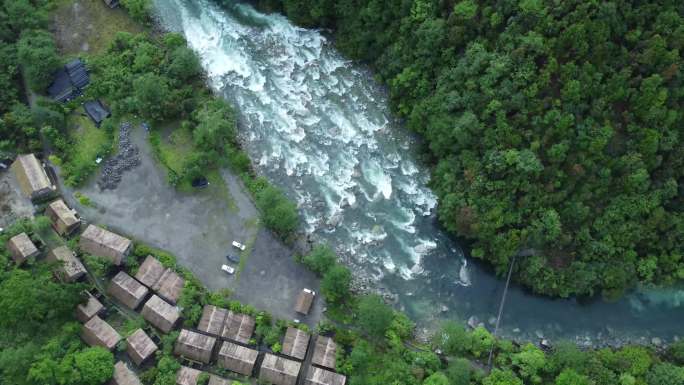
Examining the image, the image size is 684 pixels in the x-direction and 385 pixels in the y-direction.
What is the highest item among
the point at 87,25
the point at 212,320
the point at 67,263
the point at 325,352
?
the point at 87,25

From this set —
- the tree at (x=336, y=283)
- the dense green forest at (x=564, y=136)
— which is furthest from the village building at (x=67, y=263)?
the dense green forest at (x=564, y=136)

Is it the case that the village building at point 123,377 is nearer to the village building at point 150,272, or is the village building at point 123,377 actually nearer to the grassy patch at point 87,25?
the village building at point 150,272

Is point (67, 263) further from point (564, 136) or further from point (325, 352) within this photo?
point (564, 136)

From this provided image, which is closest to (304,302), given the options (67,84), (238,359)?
(238,359)

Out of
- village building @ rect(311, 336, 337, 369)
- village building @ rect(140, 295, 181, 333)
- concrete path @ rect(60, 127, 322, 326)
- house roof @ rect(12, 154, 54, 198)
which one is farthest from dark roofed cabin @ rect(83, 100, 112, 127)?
village building @ rect(311, 336, 337, 369)

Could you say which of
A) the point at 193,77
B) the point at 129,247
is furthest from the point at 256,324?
the point at 193,77

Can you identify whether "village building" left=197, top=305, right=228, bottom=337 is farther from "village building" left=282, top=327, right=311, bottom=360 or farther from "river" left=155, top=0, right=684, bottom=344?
"river" left=155, top=0, right=684, bottom=344
